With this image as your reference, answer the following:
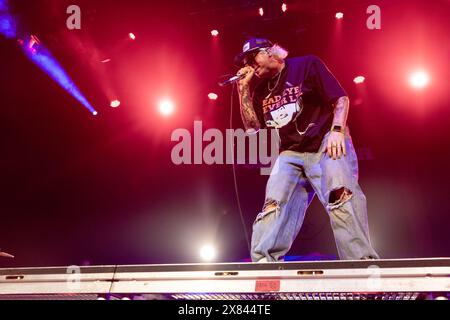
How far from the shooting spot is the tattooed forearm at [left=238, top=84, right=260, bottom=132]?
9.05ft

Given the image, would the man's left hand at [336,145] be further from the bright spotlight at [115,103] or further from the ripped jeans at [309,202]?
the bright spotlight at [115,103]

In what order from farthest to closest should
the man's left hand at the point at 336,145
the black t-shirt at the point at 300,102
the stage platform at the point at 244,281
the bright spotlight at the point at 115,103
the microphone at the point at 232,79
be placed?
the bright spotlight at the point at 115,103 → the microphone at the point at 232,79 → the black t-shirt at the point at 300,102 → the man's left hand at the point at 336,145 → the stage platform at the point at 244,281

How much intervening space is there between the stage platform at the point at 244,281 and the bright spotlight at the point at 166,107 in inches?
67.1

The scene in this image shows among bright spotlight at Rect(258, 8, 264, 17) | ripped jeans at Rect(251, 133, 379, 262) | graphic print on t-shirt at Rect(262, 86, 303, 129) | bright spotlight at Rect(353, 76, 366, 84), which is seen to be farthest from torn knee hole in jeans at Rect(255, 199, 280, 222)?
bright spotlight at Rect(258, 8, 264, 17)

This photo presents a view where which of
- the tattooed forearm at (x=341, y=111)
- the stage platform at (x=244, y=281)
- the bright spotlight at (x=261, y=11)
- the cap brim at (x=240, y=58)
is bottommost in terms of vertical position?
the stage platform at (x=244, y=281)

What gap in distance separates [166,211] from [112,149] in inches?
23.7

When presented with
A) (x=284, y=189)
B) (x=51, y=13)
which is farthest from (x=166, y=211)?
(x=51, y=13)

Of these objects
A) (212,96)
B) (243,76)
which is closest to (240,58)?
(243,76)

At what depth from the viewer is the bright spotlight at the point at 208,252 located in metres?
2.73

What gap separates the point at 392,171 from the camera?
9.03ft

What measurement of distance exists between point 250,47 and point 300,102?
649mm

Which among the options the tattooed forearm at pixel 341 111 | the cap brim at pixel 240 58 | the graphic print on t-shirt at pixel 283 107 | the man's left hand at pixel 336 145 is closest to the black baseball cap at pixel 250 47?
the cap brim at pixel 240 58

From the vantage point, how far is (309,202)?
99.3 inches

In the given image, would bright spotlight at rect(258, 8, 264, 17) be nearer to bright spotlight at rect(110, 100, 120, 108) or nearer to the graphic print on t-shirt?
the graphic print on t-shirt
